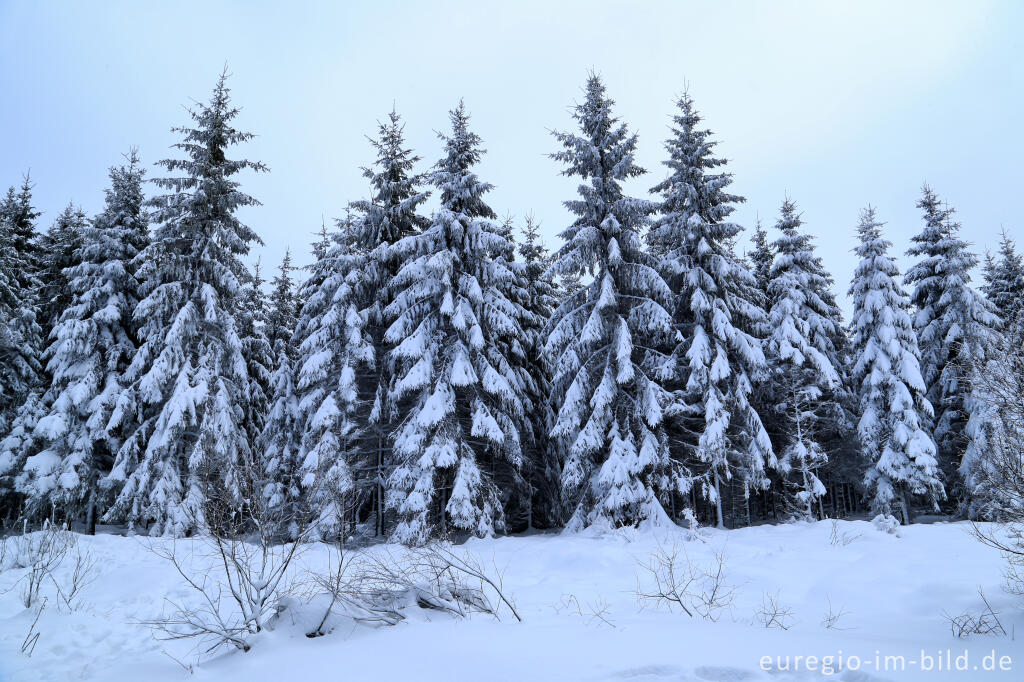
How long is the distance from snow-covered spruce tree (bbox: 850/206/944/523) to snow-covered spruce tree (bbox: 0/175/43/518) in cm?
3419

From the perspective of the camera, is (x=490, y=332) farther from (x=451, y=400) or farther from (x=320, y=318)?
(x=320, y=318)

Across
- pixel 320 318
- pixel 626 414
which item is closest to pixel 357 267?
pixel 320 318

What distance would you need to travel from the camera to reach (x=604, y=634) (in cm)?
639

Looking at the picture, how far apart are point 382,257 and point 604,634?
16.9 metres

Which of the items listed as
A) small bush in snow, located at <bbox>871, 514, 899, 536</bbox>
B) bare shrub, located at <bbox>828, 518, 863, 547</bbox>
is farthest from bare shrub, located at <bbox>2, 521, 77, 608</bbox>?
small bush in snow, located at <bbox>871, 514, 899, 536</bbox>

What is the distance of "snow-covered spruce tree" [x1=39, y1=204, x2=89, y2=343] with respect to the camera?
25.7 metres

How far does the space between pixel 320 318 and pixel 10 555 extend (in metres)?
11.9

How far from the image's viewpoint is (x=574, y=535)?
56.1 ft

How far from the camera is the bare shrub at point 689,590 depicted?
758 centimetres

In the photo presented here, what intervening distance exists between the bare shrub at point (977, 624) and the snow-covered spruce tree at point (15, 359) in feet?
89.2

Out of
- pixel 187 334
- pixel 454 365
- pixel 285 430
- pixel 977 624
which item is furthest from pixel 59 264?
pixel 977 624

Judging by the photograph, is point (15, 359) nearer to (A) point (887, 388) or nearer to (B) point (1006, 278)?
(A) point (887, 388)

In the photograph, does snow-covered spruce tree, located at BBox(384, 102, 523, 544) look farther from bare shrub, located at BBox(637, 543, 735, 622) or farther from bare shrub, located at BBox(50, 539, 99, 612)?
bare shrub, located at BBox(50, 539, 99, 612)

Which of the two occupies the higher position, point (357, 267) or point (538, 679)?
point (357, 267)
